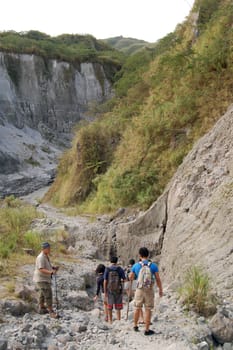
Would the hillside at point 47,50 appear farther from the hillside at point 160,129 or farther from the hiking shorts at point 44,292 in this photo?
the hiking shorts at point 44,292

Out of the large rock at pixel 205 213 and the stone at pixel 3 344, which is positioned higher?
the large rock at pixel 205 213

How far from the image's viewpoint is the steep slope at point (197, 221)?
837 cm

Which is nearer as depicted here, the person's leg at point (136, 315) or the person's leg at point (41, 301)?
the person's leg at point (136, 315)

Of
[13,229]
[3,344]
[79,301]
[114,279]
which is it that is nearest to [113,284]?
[114,279]

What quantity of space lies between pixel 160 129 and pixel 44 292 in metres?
8.93

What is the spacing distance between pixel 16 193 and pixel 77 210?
16.1 metres

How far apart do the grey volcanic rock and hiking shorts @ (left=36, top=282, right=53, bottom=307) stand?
94.6 ft

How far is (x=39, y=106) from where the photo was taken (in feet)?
159

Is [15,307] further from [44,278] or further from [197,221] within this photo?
[197,221]

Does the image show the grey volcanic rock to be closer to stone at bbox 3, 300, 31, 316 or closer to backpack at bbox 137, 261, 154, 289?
stone at bbox 3, 300, 31, 316

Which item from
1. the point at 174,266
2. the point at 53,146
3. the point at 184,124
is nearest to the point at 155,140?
the point at 184,124

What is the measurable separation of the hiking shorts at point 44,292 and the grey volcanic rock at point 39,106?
28.8 meters

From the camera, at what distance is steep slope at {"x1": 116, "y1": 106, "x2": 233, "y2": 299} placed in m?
8.37

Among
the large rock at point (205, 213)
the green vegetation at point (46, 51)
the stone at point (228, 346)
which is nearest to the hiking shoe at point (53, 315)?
the large rock at point (205, 213)
